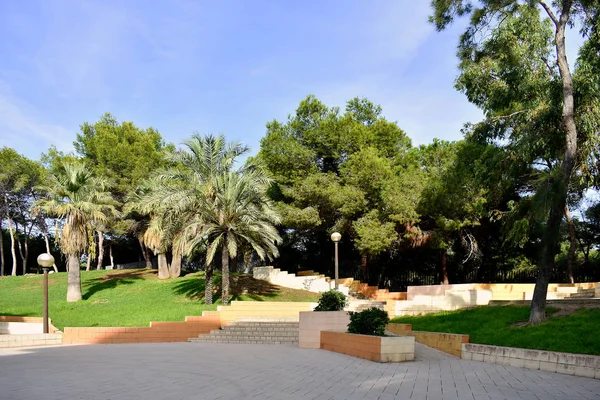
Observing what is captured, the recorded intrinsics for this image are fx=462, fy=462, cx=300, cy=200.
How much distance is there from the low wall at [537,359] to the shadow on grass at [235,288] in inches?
570

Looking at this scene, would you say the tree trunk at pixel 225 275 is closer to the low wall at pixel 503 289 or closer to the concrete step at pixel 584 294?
the low wall at pixel 503 289

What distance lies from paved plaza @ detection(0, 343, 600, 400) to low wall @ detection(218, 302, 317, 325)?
251 inches

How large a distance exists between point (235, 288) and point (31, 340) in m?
12.2

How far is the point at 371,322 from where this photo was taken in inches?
454

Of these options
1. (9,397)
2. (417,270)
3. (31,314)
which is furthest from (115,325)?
(417,270)

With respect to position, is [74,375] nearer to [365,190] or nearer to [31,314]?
[31,314]

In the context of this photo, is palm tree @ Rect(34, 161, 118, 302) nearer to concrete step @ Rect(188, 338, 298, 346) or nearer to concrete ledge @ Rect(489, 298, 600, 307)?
concrete step @ Rect(188, 338, 298, 346)

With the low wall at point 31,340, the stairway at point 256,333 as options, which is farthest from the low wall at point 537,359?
the low wall at point 31,340

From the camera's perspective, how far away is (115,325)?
57.4ft

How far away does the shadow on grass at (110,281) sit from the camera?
26.0 meters

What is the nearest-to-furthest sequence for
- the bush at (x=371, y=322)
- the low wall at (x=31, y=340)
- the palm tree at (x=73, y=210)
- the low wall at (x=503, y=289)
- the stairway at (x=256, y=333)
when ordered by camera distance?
the bush at (x=371, y=322), the low wall at (x=31, y=340), the stairway at (x=256, y=333), the low wall at (x=503, y=289), the palm tree at (x=73, y=210)

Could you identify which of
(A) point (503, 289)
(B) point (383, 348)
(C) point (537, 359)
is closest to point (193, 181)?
(B) point (383, 348)

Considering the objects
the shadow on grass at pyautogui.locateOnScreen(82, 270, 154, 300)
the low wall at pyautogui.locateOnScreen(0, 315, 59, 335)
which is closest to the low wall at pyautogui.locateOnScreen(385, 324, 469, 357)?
the low wall at pyautogui.locateOnScreen(0, 315, 59, 335)

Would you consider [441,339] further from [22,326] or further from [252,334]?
[22,326]
